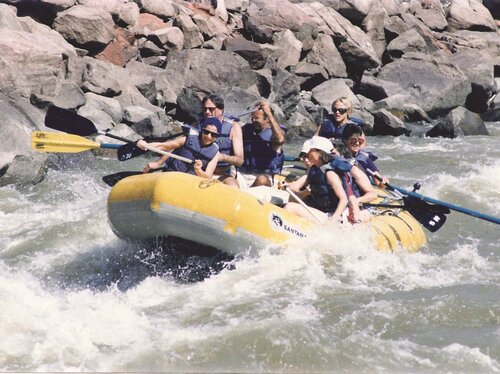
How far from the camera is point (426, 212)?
7391 mm

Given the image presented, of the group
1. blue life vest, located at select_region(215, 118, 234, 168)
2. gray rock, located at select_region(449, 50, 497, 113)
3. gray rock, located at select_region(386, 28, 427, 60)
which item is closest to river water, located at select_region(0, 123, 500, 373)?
blue life vest, located at select_region(215, 118, 234, 168)

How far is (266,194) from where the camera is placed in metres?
7.00

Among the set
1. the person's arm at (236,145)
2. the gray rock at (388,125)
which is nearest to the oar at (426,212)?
the person's arm at (236,145)

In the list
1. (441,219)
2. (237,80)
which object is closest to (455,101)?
(237,80)

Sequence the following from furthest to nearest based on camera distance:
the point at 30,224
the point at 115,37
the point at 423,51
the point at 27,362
→ the point at 423,51 → the point at 115,37 → the point at 30,224 → the point at 27,362

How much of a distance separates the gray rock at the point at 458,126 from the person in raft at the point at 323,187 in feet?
28.7

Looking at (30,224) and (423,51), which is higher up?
(30,224)

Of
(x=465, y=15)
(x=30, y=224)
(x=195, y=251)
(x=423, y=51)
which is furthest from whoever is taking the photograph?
(x=465, y=15)

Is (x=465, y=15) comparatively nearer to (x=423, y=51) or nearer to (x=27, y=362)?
(x=423, y=51)

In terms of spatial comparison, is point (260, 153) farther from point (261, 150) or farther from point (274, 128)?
point (274, 128)

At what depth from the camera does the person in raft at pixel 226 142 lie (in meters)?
7.16

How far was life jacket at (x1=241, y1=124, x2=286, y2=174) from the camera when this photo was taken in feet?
25.6

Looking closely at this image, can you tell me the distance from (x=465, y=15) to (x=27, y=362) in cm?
2141

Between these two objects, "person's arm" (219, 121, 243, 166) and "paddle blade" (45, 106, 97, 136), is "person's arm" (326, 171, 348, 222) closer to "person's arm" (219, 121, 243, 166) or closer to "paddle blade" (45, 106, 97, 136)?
"person's arm" (219, 121, 243, 166)
